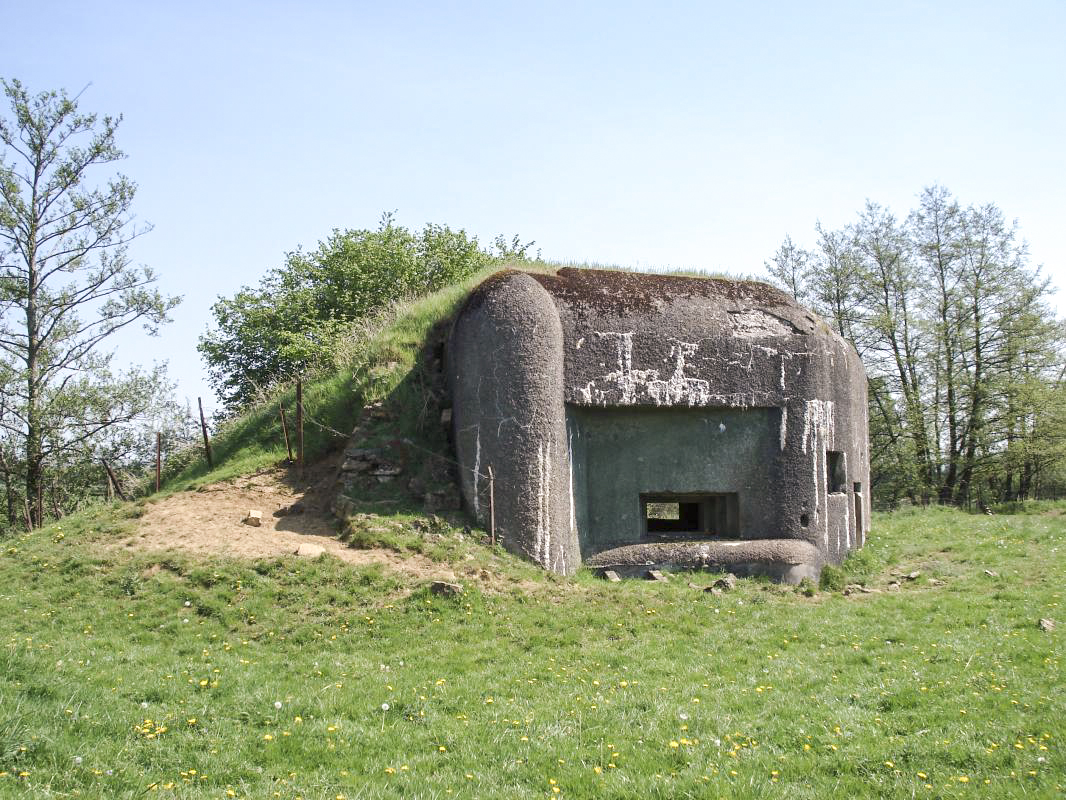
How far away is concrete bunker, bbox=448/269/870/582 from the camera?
11477 millimetres

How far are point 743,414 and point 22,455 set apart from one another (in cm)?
1902

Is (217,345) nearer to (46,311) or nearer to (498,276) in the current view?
(46,311)

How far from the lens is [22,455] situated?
22.0 m

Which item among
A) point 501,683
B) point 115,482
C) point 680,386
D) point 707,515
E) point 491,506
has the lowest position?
point 501,683

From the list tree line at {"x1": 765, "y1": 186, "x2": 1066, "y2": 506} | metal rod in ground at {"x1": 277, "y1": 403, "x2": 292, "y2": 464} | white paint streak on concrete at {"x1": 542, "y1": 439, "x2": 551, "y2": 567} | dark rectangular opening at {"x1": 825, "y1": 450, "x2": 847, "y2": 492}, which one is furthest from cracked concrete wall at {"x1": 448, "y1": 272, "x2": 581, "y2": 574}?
tree line at {"x1": 765, "y1": 186, "x2": 1066, "y2": 506}

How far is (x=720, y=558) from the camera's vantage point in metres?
12.2

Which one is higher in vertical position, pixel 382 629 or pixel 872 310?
pixel 872 310

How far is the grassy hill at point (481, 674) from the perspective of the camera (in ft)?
16.9

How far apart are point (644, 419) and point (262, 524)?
19.0ft

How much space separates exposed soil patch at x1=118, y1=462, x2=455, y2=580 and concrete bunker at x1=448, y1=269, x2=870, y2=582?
179cm

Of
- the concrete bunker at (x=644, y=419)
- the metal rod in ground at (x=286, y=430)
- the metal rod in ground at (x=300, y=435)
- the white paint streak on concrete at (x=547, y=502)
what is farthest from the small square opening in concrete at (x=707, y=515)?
the metal rod in ground at (x=286, y=430)

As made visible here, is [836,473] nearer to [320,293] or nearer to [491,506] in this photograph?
[491,506]

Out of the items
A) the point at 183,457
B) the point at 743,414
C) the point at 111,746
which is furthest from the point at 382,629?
the point at 183,457

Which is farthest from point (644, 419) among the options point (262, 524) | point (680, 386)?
point (262, 524)
